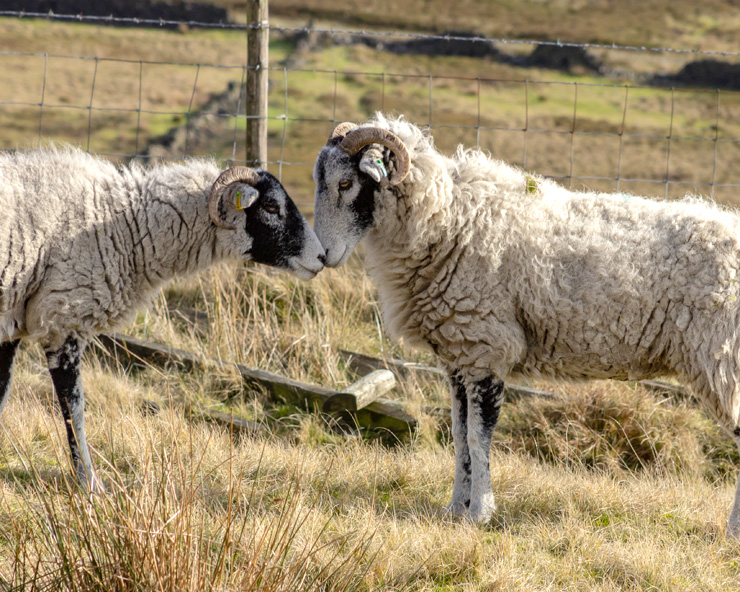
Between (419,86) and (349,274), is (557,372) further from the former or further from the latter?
(419,86)

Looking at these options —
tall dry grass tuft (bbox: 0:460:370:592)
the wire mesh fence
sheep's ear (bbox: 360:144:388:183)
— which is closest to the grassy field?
tall dry grass tuft (bbox: 0:460:370:592)

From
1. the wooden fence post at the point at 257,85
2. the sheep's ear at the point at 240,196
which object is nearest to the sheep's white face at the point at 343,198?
the sheep's ear at the point at 240,196

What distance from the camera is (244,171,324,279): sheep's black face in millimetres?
4703

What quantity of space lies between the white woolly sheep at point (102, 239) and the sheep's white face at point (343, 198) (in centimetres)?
14

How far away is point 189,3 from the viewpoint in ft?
163

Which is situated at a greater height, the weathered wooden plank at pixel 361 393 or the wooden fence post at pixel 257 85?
the wooden fence post at pixel 257 85

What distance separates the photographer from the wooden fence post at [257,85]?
702cm

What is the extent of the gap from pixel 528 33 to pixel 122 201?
46.9 m

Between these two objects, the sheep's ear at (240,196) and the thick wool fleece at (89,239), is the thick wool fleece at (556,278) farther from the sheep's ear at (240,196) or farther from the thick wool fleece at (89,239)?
the thick wool fleece at (89,239)

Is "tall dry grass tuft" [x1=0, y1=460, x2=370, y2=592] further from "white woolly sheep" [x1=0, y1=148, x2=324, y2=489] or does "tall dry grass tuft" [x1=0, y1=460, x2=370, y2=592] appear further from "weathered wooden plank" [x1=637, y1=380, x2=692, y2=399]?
"weathered wooden plank" [x1=637, y1=380, x2=692, y2=399]

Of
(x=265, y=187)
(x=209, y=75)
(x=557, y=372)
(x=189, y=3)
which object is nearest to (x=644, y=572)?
(x=557, y=372)

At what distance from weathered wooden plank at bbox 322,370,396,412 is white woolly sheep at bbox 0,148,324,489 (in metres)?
1.02

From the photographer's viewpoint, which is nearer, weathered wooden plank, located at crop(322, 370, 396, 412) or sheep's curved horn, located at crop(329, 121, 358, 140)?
sheep's curved horn, located at crop(329, 121, 358, 140)

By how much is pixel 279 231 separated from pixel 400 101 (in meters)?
31.9
